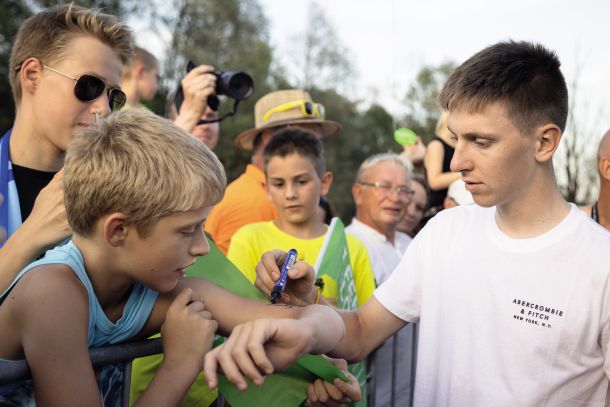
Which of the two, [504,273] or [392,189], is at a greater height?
[392,189]

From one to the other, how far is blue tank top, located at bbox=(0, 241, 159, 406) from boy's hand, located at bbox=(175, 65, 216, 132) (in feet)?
5.89

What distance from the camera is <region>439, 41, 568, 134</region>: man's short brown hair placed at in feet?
7.19

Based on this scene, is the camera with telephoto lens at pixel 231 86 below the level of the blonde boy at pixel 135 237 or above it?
above

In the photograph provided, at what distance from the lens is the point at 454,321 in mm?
2229

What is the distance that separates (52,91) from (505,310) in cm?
186

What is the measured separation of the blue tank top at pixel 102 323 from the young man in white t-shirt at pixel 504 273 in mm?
436

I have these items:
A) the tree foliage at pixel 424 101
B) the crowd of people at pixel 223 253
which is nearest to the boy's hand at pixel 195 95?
the crowd of people at pixel 223 253

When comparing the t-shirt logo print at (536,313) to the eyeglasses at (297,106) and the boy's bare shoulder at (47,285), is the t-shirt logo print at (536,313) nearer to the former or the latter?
the boy's bare shoulder at (47,285)

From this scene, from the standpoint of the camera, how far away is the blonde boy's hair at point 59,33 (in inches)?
101

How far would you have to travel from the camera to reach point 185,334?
184cm

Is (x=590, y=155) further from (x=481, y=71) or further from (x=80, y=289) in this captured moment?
(x=80, y=289)

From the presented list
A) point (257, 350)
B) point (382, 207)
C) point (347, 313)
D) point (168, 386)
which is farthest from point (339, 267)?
point (382, 207)

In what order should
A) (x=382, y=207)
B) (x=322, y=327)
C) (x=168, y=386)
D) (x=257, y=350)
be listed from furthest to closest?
(x=382, y=207) < (x=322, y=327) < (x=168, y=386) < (x=257, y=350)

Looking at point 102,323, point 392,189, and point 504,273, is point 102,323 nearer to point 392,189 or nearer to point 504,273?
point 504,273
